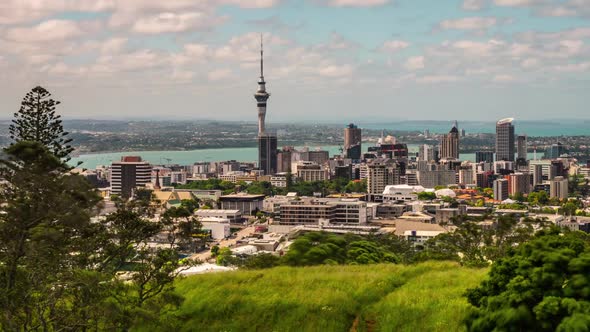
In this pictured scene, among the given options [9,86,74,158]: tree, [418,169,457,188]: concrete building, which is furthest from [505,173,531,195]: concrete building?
[9,86,74,158]: tree

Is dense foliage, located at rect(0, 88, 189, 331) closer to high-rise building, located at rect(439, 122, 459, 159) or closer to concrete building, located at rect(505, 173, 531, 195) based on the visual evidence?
concrete building, located at rect(505, 173, 531, 195)

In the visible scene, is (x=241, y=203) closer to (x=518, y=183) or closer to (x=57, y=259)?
(x=518, y=183)

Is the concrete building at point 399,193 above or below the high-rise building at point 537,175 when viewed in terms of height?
below

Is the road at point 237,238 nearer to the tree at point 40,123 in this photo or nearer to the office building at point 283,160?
the tree at point 40,123

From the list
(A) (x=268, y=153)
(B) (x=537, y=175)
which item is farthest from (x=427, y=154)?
(B) (x=537, y=175)

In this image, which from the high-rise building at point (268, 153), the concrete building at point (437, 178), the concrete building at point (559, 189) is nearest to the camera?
the concrete building at point (559, 189)

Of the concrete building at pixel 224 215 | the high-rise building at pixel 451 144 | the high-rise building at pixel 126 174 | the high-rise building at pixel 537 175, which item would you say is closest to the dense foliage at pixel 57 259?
the concrete building at pixel 224 215

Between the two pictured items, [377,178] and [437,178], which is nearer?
[377,178]
